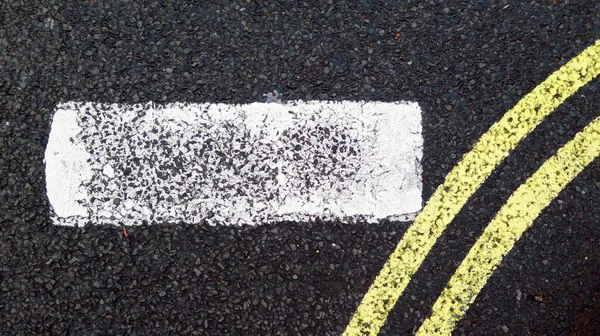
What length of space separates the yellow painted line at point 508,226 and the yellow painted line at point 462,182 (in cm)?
17

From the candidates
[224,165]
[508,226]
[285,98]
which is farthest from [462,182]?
[224,165]

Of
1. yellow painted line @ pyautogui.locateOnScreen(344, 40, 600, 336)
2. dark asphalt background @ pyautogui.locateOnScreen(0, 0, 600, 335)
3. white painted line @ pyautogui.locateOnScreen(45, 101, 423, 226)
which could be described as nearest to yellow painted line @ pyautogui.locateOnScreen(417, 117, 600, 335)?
dark asphalt background @ pyautogui.locateOnScreen(0, 0, 600, 335)

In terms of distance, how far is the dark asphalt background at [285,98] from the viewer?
212 centimetres

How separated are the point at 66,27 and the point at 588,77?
2.49m

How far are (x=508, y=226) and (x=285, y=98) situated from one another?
1.19 meters

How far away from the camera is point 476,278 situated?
215 cm

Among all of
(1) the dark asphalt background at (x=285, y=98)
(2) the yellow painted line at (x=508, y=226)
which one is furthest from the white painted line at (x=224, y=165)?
(2) the yellow painted line at (x=508, y=226)

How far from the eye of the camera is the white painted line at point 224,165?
2.12 metres

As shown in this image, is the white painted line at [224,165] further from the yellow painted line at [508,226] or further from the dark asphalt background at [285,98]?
the yellow painted line at [508,226]

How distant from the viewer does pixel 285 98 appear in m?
2.21

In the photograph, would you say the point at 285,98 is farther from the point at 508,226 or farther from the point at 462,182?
the point at 508,226

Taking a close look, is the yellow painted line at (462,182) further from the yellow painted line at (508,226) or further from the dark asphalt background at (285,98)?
the yellow painted line at (508,226)

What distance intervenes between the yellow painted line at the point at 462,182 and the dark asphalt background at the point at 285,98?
0.13 feet

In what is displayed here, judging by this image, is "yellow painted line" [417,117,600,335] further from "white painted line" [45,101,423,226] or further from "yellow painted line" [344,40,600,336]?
"white painted line" [45,101,423,226]
